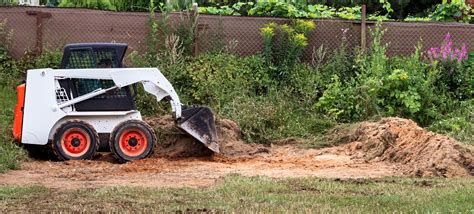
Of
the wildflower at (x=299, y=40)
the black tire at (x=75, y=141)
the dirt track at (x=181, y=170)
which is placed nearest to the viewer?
the dirt track at (x=181, y=170)

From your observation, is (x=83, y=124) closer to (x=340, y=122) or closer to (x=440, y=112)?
(x=340, y=122)

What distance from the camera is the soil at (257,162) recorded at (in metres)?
11.8

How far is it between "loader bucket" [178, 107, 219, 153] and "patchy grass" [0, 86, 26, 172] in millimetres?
2662

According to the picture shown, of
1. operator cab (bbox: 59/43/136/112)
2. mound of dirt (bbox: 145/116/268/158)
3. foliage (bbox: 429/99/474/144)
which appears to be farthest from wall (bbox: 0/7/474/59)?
operator cab (bbox: 59/43/136/112)

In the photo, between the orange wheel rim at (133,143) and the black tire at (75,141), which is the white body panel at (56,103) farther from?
the orange wheel rim at (133,143)

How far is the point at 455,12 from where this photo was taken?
2039cm

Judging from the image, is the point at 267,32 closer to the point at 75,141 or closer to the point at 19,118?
the point at 75,141

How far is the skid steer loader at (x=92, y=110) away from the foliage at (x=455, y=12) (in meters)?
8.30

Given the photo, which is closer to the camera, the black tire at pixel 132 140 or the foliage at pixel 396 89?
the black tire at pixel 132 140

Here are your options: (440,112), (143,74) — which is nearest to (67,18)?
(143,74)

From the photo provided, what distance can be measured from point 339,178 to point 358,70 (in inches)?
277

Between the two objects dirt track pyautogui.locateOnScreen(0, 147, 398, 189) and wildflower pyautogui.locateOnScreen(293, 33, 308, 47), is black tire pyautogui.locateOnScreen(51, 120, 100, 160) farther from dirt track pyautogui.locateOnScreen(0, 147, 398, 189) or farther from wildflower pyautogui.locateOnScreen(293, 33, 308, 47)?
wildflower pyautogui.locateOnScreen(293, 33, 308, 47)

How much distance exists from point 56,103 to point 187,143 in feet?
7.86

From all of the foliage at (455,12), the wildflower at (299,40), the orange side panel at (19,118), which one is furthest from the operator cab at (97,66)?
the foliage at (455,12)
